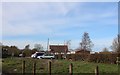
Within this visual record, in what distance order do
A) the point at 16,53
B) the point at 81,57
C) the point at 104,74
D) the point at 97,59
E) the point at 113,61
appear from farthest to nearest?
the point at 16,53 → the point at 81,57 → the point at 97,59 → the point at 113,61 → the point at 104,74

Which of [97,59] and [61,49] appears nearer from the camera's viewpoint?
[97,59]

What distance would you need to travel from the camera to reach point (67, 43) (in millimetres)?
116062

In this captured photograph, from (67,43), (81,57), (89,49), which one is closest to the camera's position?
(81,57)

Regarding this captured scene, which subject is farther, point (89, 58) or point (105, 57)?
point (89, 58)

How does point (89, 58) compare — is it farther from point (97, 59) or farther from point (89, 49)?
point (89, 49)

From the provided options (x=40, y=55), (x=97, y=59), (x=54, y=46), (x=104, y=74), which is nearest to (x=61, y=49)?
(x=54, y=46)

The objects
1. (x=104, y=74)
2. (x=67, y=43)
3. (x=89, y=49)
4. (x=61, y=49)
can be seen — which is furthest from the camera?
(x=61, y=49)

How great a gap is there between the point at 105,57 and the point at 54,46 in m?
94.4

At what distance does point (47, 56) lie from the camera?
63188 mm

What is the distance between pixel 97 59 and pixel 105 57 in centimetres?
199

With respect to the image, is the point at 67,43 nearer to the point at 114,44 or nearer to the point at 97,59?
the point at 114,44

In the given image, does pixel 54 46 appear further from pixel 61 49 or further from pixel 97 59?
pixel 97 59

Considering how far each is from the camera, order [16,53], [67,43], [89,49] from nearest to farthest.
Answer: [16,53]
[89,49]
[67,43]

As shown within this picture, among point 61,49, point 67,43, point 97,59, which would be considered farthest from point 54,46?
point 97,59
